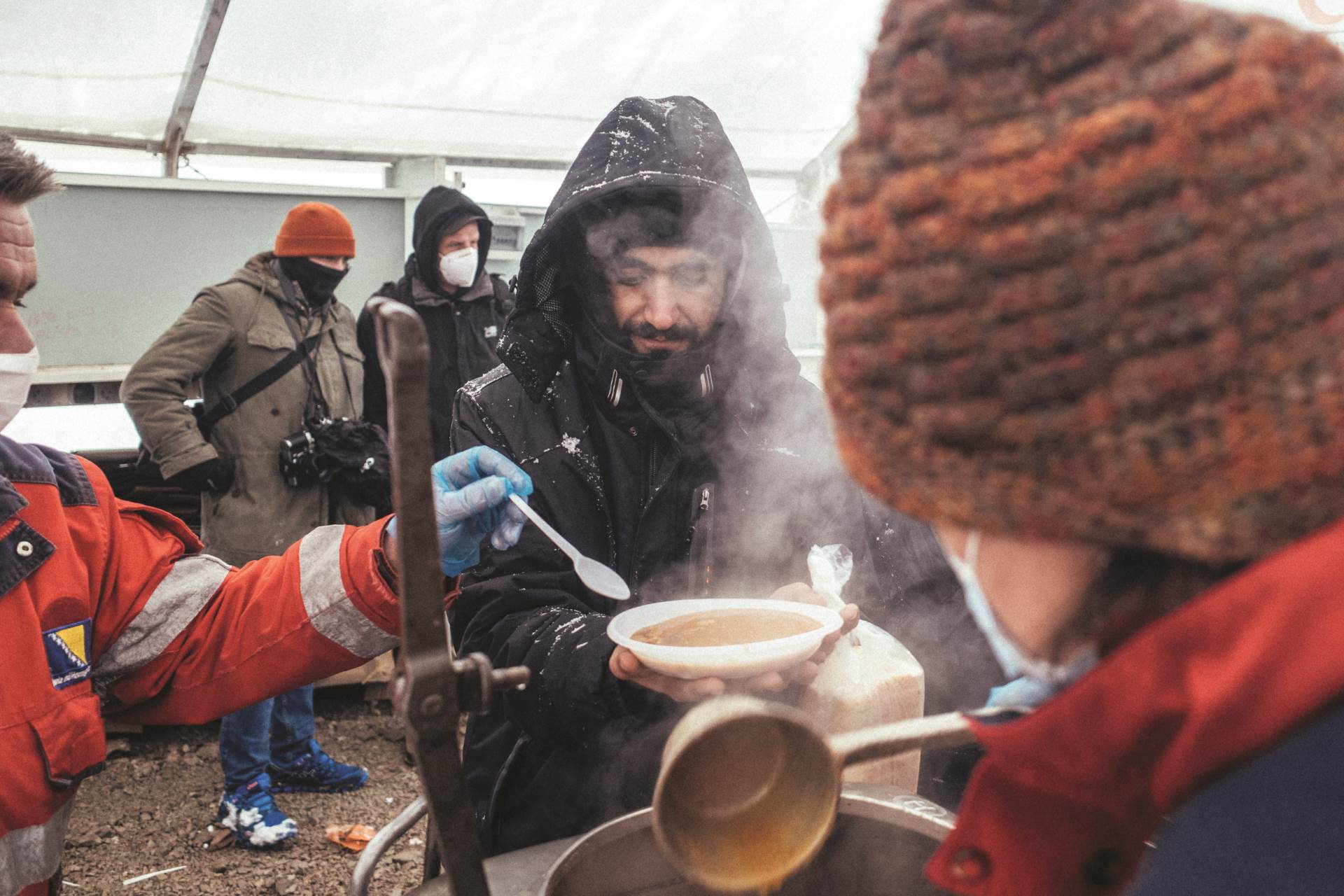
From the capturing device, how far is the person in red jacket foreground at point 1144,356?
0.58 m

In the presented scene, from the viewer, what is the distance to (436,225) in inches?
196

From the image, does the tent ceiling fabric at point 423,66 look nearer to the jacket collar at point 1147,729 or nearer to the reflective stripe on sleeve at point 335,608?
the reflective stripe on sleeve at point 335,608

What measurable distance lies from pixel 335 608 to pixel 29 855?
72cm

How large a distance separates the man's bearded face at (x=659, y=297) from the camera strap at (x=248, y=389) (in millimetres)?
2601

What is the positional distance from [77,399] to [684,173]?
5.72 m

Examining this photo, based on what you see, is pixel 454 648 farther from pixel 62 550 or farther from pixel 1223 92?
pixel 1223 92

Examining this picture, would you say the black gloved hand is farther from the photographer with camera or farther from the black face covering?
the black face covering

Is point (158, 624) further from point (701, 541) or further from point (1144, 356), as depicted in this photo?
point (1144, 356)

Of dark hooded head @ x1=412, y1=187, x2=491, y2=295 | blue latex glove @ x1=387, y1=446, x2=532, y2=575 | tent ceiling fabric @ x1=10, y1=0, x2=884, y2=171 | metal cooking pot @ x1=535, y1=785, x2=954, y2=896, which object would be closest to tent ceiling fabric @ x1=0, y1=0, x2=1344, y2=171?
tent ceiling fabric @ x1=10, y1=0, x2=884, y2=171

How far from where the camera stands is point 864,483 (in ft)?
2.61

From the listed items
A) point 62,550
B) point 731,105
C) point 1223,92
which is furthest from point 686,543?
point 731,105

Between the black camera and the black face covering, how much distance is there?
771 millimetres

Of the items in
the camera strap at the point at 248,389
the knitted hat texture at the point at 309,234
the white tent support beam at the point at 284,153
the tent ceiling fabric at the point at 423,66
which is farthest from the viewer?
the white tent support beam at the point at 284,153

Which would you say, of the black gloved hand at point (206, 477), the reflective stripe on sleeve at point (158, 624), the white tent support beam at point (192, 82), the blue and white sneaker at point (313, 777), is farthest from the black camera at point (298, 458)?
the white tent support beam at point (192, 82)
